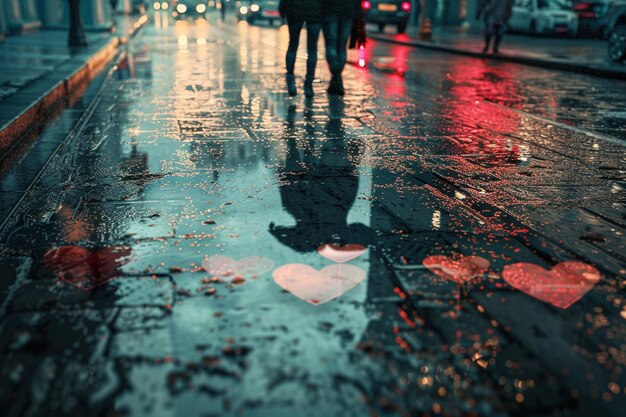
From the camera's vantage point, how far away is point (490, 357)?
1960mm

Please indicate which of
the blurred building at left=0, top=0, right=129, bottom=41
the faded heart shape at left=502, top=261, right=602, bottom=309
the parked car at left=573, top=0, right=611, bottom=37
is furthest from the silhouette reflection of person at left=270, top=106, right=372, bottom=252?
the parked car at left=573, top=0, right=611, bottom=37

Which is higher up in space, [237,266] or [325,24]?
[325,24]

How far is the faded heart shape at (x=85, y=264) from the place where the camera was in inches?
98.2

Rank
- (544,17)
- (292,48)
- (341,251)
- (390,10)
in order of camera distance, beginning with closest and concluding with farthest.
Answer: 1. (341,251)
2. (292,48)
3. (390,10)
4. (544,17)

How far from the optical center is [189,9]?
46.9m

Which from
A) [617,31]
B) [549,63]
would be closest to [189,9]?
[549,63]

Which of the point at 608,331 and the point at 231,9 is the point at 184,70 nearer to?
the point at 608,331

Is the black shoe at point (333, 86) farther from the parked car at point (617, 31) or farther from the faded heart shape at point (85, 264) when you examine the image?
the parked car at point (617, 31)

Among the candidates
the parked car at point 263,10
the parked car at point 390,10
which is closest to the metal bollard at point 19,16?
the parked car at point 390,10

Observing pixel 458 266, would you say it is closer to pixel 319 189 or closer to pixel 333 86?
pixel 319 189

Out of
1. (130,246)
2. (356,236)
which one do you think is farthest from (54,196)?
(356,236)

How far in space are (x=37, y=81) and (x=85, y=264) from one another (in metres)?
6.02

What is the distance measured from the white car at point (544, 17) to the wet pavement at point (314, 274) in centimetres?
2084

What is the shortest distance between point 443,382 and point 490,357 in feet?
0.73
